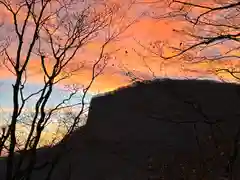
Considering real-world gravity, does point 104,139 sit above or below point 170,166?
above

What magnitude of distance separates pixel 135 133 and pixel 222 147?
5.92 meters

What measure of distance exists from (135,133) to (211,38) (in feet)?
56.4

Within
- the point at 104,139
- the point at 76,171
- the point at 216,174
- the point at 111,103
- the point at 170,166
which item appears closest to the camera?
the point at 216,174

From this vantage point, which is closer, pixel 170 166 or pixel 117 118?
pixel 170 166

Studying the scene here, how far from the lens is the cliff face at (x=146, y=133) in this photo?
64.3 feet

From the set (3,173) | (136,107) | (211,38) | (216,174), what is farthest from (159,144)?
(211,38)

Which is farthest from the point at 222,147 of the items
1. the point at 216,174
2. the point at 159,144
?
the point at 159,144

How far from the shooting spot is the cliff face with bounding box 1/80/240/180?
19594 mm

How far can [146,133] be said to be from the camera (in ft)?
71.6

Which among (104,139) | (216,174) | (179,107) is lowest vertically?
(216,174)

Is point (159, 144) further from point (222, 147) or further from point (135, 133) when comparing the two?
point (222, 147)

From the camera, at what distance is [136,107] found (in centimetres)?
2328

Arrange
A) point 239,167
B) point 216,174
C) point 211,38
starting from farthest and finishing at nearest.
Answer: point 239,167
point 216,174
point 211,38

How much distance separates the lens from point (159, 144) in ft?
68.4
